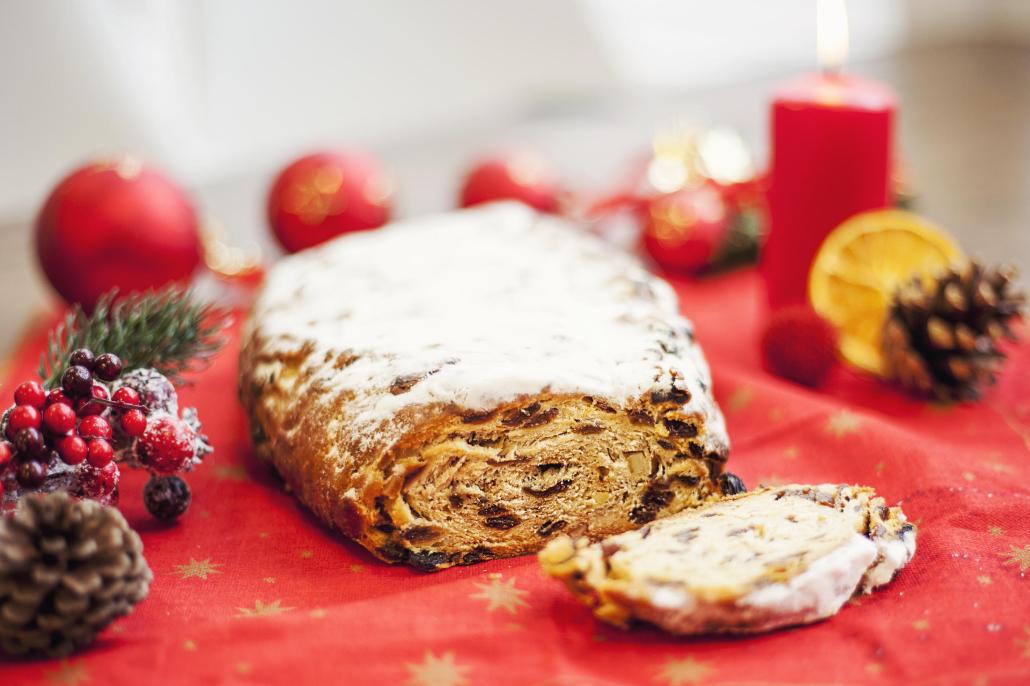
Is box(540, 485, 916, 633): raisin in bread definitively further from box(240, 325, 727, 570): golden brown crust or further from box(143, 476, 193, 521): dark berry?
box(143, 476, 193, 521): dark berry

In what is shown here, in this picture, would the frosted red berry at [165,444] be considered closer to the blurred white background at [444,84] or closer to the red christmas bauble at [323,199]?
the red christmas bauble at [323,199]

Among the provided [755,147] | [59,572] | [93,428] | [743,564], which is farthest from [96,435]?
[755,147]

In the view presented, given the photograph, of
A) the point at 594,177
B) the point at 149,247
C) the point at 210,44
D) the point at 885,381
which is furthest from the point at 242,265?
the point at 210,44

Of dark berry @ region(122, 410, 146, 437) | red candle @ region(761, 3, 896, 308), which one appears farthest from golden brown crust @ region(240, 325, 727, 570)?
red candle @ region(761, 3, 896, 308)

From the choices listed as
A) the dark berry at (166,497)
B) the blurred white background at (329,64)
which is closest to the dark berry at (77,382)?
the dark berry at (166,497)

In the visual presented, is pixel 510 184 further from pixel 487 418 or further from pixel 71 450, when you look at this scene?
pixel 71 450

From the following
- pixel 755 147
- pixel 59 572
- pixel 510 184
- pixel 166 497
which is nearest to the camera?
pixel 59 572
